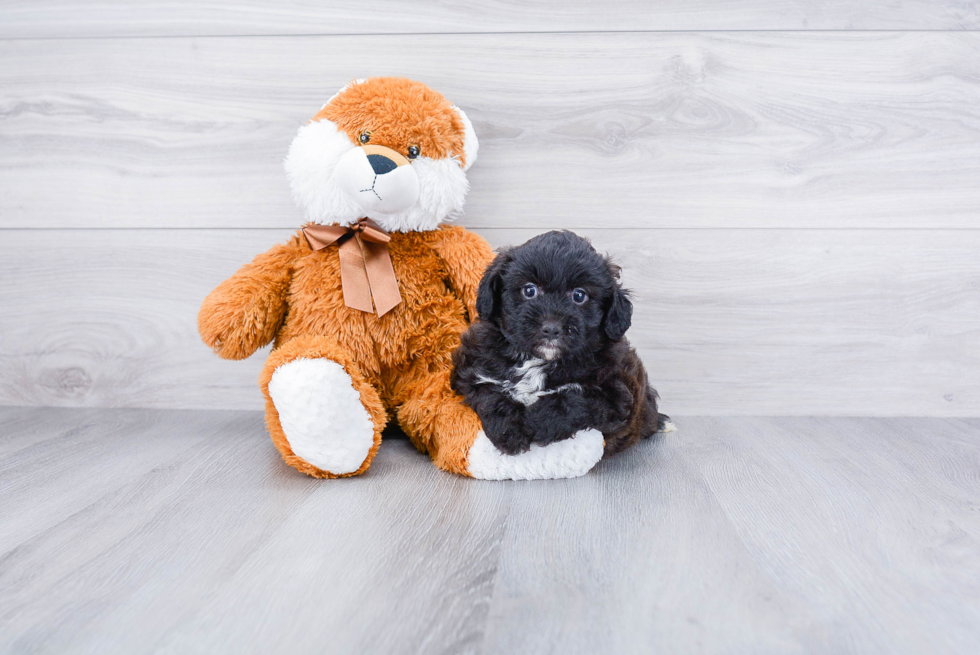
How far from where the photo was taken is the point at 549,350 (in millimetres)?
1051

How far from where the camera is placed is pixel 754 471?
1237mm

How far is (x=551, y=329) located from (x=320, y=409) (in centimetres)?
40

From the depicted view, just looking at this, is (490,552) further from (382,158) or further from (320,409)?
(382,158)

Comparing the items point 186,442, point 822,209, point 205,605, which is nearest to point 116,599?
point 205,605

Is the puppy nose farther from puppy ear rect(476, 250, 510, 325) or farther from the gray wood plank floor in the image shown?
the gray wood plank floor

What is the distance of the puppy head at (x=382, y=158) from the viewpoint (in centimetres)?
122

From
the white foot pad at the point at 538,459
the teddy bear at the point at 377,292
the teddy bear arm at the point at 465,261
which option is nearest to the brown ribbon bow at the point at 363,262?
the teddy bear at the point at 377,292

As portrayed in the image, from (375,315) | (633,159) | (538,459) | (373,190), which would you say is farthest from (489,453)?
(633,159)

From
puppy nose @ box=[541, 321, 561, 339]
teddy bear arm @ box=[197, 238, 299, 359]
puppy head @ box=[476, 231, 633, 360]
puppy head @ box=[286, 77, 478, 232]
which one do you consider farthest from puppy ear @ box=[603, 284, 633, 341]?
teddy bear arm @ box=[197, 238, 299, 359]

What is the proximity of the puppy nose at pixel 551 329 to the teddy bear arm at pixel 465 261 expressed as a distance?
1.03 ft

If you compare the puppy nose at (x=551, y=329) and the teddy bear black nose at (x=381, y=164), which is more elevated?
the teddy bear black nose at (x=381, y=164)

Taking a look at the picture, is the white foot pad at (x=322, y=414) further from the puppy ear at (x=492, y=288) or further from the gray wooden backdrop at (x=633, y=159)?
the gray wooden backdrop at (x=633, y=159)

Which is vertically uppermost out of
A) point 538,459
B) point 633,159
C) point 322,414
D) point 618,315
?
point 633,159

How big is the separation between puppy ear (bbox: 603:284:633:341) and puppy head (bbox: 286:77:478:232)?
16.1 inches
